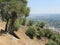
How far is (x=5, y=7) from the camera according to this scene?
93.5ft

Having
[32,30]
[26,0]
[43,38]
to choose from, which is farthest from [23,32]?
[26,0]

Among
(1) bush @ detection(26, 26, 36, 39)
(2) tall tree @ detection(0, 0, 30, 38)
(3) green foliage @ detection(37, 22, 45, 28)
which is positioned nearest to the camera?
(2) tall tree @ detection(0, 0, 30, 38)

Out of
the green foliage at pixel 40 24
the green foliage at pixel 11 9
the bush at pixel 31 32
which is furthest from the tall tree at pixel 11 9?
the green foliage at pixel 40 24

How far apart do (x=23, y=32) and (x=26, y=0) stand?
724 cm

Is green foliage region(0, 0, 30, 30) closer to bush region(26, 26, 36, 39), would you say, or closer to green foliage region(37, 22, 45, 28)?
bush region(26, 26, 36, 39)

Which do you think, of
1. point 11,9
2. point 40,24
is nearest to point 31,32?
point 40,24

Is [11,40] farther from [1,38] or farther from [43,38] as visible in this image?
[43,38]

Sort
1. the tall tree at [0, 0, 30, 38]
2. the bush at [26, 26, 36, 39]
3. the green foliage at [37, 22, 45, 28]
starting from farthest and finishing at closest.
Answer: the green foliage at [37, 22, 45, 28] < the bush at [26, 26, 36, 39] < the tall tree at [0, 0, 30, 38]

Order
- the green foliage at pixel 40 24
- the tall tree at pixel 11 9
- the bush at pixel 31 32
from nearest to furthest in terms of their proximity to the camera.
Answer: the tall tree at pixel 11 9
the bush at pixel 31 32
the green foliage at pixel 40 24

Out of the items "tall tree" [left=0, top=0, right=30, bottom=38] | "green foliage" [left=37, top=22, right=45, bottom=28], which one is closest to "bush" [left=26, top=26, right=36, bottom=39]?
"green foliage" [left=37, top=22, right=45, bottom=28]

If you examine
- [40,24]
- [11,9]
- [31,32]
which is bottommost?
[40,24]

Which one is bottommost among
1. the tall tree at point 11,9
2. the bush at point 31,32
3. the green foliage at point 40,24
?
the green foliage at point 40,24

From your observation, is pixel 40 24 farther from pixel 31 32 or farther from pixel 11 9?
pixel 11 9

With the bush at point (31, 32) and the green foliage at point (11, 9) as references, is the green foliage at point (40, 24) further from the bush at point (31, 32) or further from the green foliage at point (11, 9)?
the green foliage at point (11, 9)
